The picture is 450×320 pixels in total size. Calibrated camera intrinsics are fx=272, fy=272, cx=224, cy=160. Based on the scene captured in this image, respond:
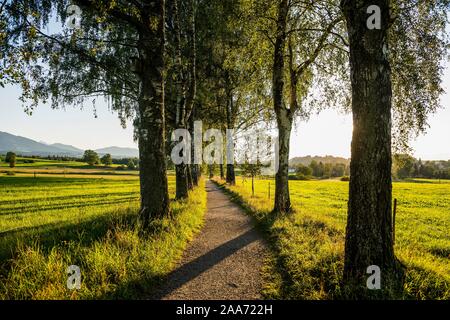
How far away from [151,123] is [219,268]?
465cm

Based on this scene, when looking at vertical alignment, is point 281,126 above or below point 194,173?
above

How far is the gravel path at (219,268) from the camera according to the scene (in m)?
4.72

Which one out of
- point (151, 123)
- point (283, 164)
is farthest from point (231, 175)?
point (151, 123)

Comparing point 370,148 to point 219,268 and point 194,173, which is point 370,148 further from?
point 194,173

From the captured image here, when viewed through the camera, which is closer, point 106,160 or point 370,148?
point 370,148

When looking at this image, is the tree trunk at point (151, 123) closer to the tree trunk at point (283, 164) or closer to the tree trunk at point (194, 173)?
the tree trunk at point (283, 164)

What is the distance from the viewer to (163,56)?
28.0 ft

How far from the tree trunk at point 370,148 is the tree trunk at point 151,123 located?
18.0 ft

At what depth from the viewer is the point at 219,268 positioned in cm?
589

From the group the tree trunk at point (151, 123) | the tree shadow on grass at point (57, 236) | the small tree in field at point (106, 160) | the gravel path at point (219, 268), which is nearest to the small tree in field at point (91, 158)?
the small tree in field at point (106, 160)

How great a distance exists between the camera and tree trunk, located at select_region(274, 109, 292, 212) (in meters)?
11.5
